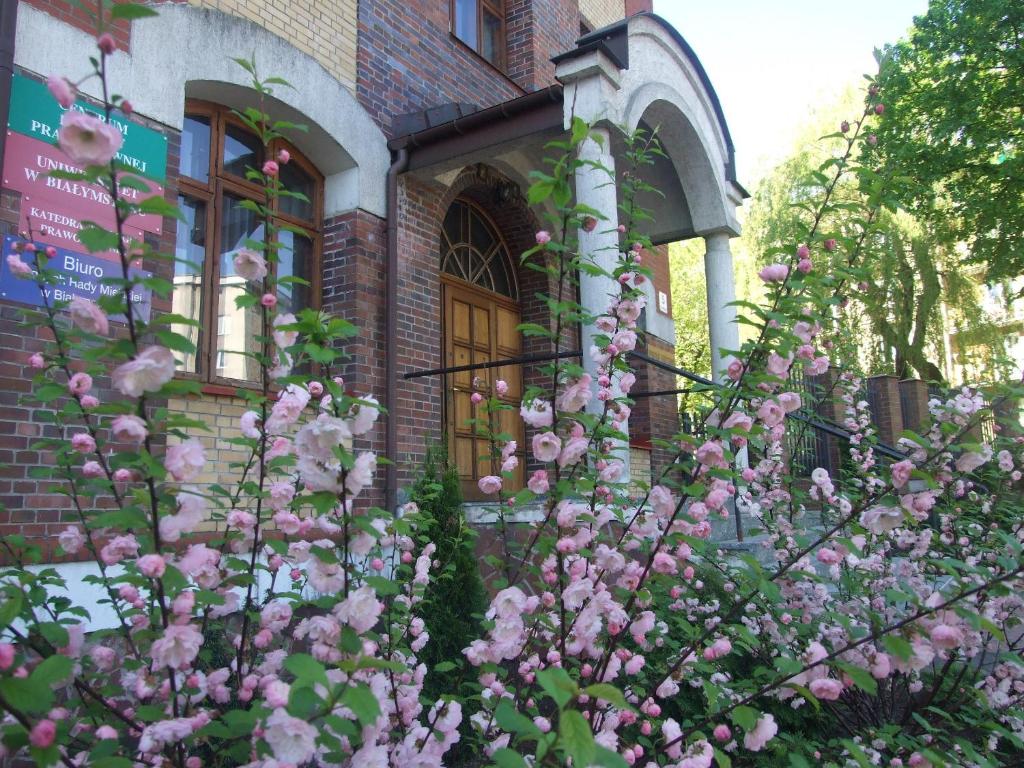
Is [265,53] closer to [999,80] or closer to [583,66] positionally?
[583,66]

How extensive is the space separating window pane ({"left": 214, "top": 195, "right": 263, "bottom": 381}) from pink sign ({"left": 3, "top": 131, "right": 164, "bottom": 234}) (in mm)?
1133

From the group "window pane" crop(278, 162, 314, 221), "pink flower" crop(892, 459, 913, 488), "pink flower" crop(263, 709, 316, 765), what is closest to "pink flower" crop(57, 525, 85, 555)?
"pink flower" crop(263, 709, 316, 765)

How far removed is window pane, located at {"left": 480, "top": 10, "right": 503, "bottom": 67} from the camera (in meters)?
8.27

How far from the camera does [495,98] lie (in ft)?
25.9

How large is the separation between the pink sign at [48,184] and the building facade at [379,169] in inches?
0.5

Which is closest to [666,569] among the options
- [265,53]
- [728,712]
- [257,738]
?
[728,712]

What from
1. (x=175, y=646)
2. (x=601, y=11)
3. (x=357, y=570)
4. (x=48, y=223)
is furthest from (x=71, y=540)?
(x=601, y=11)

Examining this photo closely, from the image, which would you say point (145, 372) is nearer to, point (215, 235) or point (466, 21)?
point (215, 235)

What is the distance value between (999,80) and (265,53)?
1093 cm

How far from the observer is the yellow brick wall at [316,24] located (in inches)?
213

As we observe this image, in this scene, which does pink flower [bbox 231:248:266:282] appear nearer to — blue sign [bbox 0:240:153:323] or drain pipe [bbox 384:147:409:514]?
blue sign [bbox 0:240:153:323]

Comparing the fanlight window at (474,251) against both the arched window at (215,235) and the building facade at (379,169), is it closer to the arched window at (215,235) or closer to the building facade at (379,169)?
the building facade at (379,169)

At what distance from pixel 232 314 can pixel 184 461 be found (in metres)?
3.81

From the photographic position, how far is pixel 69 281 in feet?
12.6
